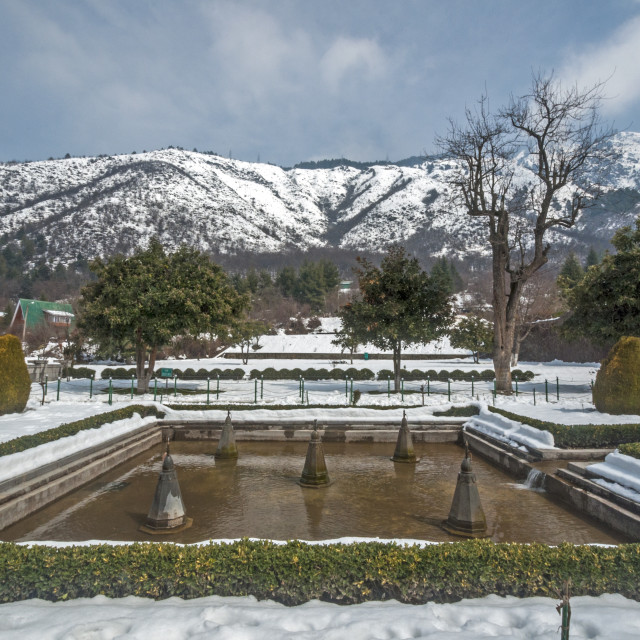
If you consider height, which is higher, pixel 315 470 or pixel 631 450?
pixel 631 450

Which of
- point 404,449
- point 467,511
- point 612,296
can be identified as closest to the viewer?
point 467,511

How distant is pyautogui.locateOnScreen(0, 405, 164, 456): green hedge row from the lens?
29.9 feet

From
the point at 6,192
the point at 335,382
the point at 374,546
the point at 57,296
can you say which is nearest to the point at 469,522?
the point at 374,546

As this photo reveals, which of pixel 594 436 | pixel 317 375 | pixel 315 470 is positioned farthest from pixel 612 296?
pixel 315 470

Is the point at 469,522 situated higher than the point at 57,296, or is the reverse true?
the point at 57,296

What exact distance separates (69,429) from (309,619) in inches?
361

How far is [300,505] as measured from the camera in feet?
27.5

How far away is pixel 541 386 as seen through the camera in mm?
28672

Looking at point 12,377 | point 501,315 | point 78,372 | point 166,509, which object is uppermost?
point 501,315

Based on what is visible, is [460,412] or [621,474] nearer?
[621,474]

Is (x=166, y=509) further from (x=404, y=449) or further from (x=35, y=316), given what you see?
(x=35, y=316)

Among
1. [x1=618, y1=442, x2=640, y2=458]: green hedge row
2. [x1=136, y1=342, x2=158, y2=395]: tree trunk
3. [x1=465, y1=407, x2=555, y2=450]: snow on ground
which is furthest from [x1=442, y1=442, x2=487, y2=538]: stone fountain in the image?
[x1=136, y1=342, x2=158, y2=395]: tree trunk

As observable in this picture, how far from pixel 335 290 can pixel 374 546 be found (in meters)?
100

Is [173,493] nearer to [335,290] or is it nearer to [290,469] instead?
[290,469]
